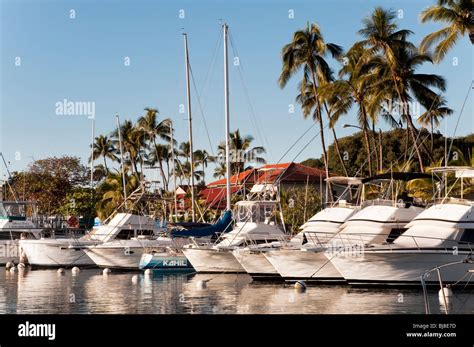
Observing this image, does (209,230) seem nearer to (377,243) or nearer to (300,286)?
(300,286)

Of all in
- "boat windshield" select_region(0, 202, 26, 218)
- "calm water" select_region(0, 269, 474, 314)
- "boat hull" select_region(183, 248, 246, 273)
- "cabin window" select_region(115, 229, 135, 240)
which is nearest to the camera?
"calm water" select_region(0, 269, 474, 314)

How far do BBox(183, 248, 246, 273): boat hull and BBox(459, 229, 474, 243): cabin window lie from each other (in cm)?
1403

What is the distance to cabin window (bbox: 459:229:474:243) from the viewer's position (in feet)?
108

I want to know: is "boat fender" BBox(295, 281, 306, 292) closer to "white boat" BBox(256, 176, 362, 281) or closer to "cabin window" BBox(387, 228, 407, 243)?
"white boat" BBox(256, 176, 362, 281)

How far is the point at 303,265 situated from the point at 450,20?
64.7ft

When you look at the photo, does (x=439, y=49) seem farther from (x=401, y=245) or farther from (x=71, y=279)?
(x=71, y=279)

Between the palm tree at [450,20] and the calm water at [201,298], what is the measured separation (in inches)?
713

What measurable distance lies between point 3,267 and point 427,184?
28943 millimetres

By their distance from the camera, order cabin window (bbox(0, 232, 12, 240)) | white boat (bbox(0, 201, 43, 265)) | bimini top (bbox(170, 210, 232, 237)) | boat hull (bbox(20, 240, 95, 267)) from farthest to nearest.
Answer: cabin window (bbox(0, 232, 12, 240)) → white boat (bbox(0, 201, 43, 265)) → boat hull (bbox(20, 240, 95, 267)) → bimini top (bbox(170, 210, 232, 237))

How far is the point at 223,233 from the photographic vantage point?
153ft

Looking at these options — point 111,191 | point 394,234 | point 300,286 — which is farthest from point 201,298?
point 111,191

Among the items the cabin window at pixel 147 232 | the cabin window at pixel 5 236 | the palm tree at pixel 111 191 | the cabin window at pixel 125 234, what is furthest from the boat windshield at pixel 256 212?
the palm tree at pixel 111 191
